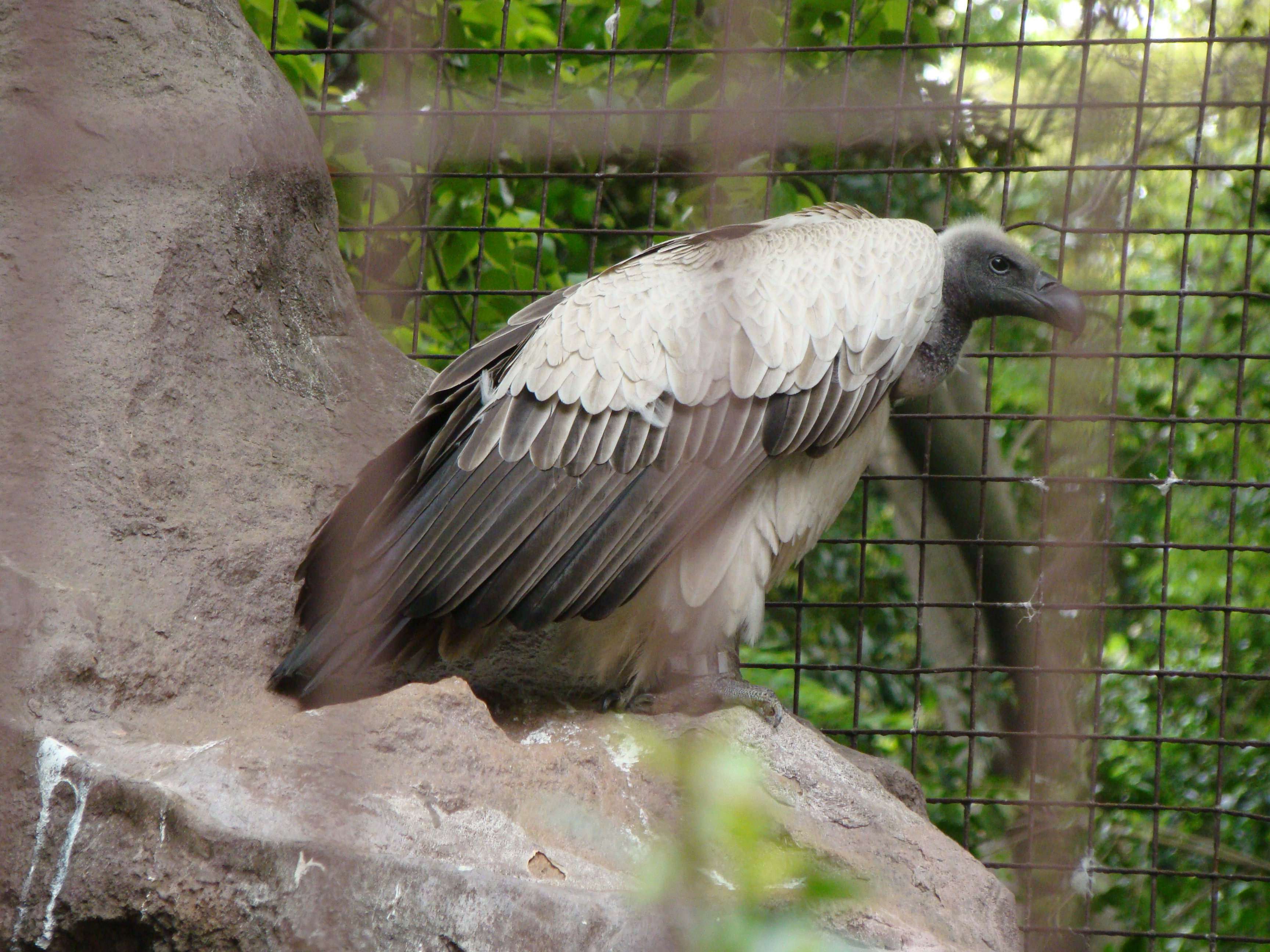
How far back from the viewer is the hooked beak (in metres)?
3.11

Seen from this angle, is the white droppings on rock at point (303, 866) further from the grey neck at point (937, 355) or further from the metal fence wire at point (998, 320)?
the grey neck at point (937, 355)

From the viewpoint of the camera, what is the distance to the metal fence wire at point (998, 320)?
143 inches

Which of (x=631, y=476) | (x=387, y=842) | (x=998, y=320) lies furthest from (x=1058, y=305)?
(x=998, y=320)

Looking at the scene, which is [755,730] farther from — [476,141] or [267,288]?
[476,141]

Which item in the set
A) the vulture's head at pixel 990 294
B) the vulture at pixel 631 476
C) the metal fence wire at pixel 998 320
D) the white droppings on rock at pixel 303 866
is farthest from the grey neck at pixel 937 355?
the white droppings on rock at pixel 303 866

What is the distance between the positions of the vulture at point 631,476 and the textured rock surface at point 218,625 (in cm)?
22

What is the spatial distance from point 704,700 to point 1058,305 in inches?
53.8

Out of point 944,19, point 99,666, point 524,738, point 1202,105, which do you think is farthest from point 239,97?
point 944,19

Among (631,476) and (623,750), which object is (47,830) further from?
(631,476)

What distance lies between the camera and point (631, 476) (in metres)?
2.61

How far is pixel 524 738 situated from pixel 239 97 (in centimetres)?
173

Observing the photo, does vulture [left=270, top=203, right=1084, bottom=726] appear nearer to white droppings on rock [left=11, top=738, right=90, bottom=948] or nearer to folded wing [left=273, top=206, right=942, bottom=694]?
folded wing [left=273, top=206, right=942, bottom=694]

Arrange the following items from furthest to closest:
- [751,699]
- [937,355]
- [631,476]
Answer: [937,355]
[751,699]
[631,476]

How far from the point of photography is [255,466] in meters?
2.76
